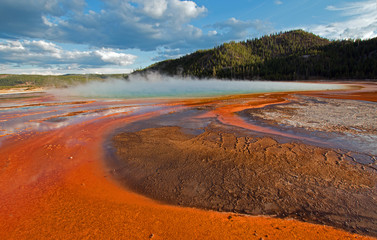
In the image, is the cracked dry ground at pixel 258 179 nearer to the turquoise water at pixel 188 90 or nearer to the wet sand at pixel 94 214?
the wet sand at pixel 94 214

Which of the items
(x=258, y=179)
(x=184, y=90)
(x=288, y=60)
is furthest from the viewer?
(x=288, y=60)

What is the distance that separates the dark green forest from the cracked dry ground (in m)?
83.5

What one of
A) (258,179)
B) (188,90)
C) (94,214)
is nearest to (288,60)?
(188,90)

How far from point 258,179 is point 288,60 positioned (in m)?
116

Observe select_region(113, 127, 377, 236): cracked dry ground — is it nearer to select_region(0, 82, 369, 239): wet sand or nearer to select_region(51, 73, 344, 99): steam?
select_region(0, 82, 369, 239): wet sand

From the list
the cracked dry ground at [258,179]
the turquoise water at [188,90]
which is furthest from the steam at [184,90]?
the cracked dry ground at [258,179]

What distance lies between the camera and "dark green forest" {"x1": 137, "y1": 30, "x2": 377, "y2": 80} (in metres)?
81.2

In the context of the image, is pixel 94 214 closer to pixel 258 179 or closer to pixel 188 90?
pixel 258 179

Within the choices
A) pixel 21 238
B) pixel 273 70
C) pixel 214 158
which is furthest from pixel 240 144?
pixel 273 70

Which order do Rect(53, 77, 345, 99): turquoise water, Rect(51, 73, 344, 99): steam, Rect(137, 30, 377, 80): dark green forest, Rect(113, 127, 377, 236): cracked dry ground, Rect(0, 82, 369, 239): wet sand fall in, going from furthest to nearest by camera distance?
Rect(137, 30, 377, 80): dark green forest → Rect(51, 73, 344, 99): steam → Rect(53, 77, 345, 99): turquoise water → Rect(113, 127, 377, 236): cracked dry ground → Rect(0, 82, 369, 239): wet sand

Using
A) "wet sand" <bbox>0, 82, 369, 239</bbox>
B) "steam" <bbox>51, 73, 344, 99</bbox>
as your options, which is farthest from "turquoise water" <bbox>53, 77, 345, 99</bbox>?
"wet sand" <bbox>0, 82, 369, 239</bbox>

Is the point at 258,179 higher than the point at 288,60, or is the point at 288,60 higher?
the point at 288,60

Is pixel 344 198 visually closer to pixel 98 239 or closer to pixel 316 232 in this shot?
pixel 316 232

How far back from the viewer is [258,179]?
498cm
